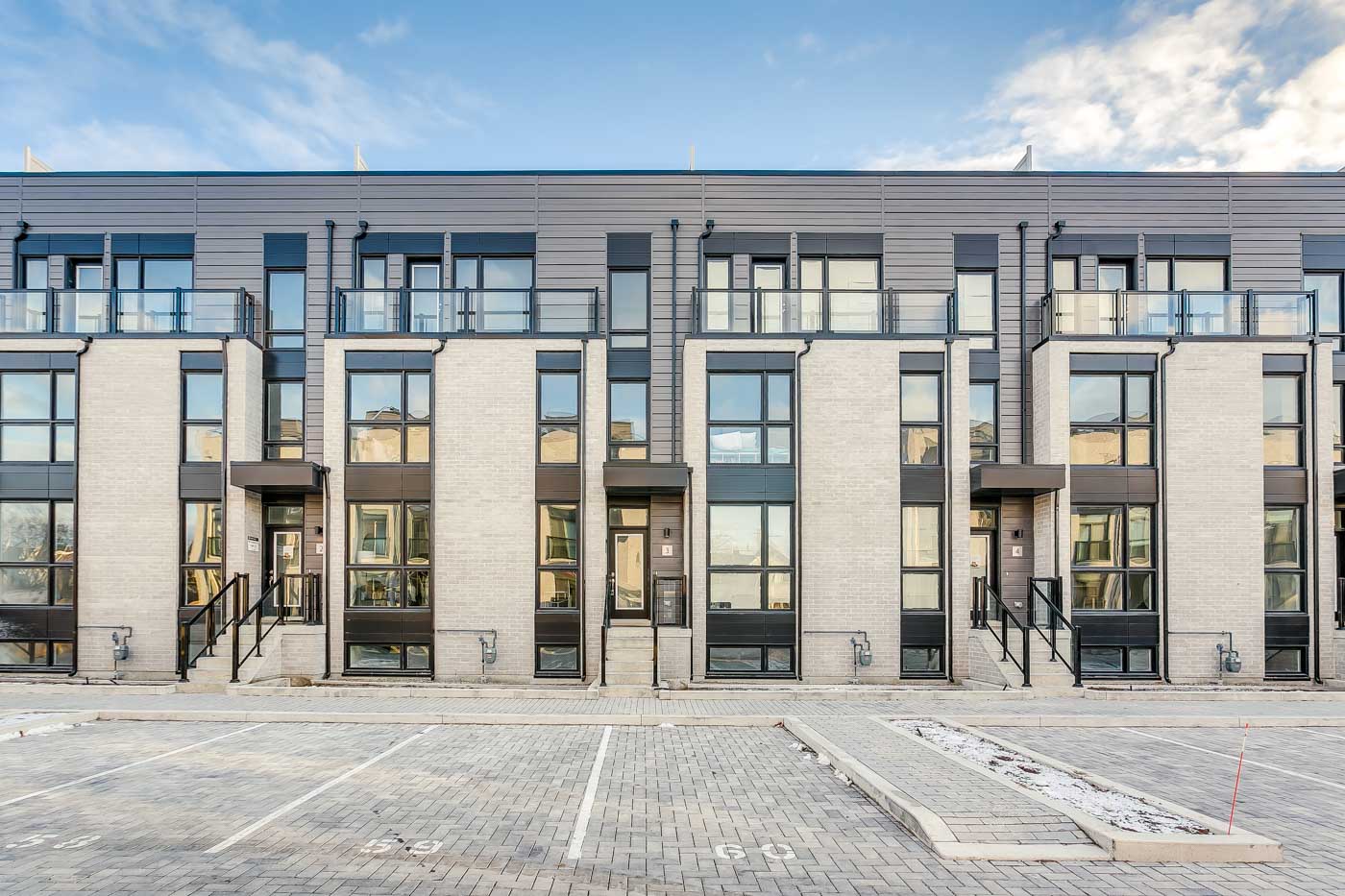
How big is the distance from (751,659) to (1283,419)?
11916 millimetres

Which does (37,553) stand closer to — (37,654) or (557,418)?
(37,654)

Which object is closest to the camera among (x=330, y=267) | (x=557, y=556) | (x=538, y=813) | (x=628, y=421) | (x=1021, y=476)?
(x=538, y=813)

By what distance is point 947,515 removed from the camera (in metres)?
14.6

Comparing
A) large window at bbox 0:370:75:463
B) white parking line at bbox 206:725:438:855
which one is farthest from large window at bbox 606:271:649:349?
large window at bbox 0:370:75:463

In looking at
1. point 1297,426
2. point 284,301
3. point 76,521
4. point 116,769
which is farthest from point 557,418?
point 1297,426

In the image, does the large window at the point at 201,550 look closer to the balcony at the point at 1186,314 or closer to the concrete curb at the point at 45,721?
the concrete curb at the point at 45,721

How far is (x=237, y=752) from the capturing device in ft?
29.3

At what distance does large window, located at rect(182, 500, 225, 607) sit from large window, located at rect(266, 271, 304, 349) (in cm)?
407

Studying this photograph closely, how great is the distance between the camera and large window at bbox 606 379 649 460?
1559cm

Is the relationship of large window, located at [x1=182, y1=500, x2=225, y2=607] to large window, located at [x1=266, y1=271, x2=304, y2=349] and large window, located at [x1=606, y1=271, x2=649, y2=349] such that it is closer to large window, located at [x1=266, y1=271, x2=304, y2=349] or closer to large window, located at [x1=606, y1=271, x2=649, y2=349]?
large window, located at [x1=266, y1=271, x2=304, y2=349]

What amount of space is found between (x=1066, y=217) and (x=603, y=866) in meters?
16.3

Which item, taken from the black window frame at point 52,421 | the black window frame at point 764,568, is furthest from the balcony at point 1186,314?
the black window frame at point 52,421

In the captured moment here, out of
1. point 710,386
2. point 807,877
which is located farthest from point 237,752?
point 710,386

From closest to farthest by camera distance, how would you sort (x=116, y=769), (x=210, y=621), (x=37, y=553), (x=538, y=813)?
(x=538, y=813), (x=116, y=769), (x=210, y=621), (x=37, y=553)
